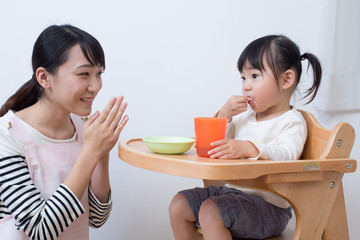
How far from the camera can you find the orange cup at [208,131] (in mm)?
894

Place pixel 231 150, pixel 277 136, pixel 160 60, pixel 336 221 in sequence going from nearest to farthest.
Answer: pixel 231 150
pixel 336 221
pixel 277 136
pixel 160 60

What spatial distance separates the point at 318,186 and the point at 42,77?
79 cm

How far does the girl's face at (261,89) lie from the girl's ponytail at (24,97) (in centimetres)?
64

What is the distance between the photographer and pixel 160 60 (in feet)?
5.21

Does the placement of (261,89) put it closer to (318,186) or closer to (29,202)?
(318,186)

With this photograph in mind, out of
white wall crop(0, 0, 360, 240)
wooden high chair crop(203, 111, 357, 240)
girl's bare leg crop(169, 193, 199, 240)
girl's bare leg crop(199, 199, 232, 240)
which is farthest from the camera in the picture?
white wall crop(0, 0, 360, 240)

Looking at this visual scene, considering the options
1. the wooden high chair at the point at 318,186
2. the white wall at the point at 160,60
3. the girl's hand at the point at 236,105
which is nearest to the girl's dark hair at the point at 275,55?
the girl's hand at the point at 236,105

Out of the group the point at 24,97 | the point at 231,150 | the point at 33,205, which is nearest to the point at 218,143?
the point at 231,150

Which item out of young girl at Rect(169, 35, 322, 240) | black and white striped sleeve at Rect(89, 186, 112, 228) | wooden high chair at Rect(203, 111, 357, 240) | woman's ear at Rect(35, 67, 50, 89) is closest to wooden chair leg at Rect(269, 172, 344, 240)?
wooden high chair at Rect(203, 111, 357, 240)

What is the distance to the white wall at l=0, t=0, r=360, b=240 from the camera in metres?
1.47

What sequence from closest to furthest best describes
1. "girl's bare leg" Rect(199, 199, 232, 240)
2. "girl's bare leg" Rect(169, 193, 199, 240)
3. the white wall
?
1. "girl's bare leg" Rect(199, 199, 232, 240)
2. "girl's bare leg" Rect(169, 193, 199, 240)
3. the white wall

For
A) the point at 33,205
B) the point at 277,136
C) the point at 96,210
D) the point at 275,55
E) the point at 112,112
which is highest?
the point at 275,55

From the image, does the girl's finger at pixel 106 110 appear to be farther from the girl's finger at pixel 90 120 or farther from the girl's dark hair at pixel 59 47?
the girl's dark hair at pixel 59 47

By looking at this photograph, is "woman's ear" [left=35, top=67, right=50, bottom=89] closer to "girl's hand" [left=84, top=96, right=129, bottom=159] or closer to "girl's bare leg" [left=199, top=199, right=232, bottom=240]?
"girl's hand" [left=84, top=96, right=129, bottom=159]
